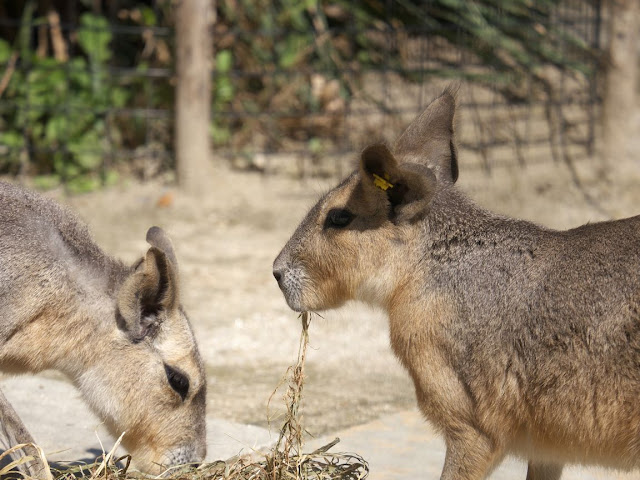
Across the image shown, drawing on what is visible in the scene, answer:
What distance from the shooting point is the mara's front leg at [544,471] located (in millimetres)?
4031

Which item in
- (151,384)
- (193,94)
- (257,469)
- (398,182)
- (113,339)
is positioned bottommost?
(257,469)

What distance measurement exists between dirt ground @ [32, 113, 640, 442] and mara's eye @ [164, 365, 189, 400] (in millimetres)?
910

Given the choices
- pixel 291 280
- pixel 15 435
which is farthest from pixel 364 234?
pixel 15 435

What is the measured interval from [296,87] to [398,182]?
6712 millimetres

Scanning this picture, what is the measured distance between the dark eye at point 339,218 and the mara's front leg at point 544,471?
1.28 meters

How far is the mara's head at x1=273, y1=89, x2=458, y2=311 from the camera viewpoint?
384cm

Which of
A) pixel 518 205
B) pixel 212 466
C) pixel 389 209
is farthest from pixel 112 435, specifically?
pixel 518 205

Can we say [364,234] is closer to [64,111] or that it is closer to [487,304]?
[487,304]

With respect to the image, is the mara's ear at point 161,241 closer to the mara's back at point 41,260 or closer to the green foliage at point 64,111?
the mara's back at point 41,260

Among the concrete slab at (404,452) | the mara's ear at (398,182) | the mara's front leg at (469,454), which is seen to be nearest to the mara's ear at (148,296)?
the mara's ear at (398,182)

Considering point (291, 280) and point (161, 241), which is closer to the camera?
Answer: point (291, 280)

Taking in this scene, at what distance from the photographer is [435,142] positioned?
4324 millimetres

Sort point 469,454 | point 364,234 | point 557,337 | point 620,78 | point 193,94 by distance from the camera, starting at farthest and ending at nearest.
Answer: point 620,78
point 193,94
point 364,234
point 469,454
point 557,337

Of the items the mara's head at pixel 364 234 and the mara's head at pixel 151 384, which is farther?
the mara's head at pixel 151 384
